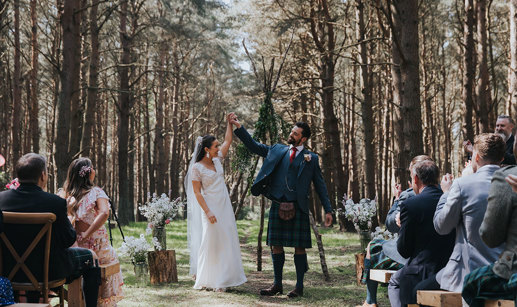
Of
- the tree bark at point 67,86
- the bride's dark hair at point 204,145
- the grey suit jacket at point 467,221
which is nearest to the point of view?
the grey suit jacket at point 467,221

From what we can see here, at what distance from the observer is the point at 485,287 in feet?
11.3

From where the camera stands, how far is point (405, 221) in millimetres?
4488

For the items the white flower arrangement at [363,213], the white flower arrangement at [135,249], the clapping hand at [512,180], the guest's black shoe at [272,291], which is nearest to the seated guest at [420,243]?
the clapping hand at [512,180]

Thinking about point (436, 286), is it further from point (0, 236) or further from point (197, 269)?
point (197, 269)

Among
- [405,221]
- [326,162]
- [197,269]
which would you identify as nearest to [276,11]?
[326,162]

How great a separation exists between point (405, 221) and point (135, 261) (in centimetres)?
481

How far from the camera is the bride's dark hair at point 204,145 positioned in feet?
24.8

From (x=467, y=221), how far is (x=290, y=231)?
3408mm

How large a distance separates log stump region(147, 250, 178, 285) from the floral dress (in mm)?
2279

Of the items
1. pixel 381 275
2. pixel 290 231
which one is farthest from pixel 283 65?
pixel 381 275

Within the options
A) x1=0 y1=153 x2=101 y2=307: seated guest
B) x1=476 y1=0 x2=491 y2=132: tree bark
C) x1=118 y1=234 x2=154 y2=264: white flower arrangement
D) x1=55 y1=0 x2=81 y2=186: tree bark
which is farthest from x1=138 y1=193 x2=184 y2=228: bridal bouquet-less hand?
x1=476 y1=0 x2=491 y2=132: tree bark

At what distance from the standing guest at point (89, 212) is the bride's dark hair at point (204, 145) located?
2.23 meters

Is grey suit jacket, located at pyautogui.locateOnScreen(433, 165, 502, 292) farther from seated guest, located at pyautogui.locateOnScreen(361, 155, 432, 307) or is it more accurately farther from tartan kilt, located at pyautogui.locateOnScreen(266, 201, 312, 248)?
tartan kilt, located at pyautogui.locateOnScreen(266, 201, 312, 248)

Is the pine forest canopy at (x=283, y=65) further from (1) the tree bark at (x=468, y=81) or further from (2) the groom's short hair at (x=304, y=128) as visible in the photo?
(2) the groom's short hair at (x=304, y=128)
